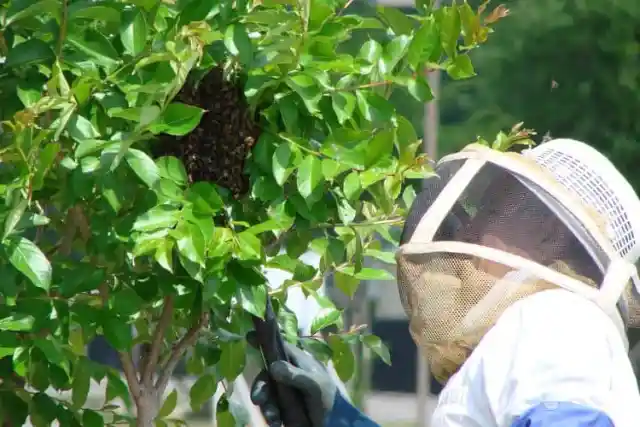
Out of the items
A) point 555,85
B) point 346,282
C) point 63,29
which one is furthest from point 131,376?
point 555,85

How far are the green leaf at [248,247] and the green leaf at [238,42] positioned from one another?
9.4 inches

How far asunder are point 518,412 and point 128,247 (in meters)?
0.57

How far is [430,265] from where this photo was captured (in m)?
1.42

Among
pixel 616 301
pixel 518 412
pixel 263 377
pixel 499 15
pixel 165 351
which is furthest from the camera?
pixel 165 351

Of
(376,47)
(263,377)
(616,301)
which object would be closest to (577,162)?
(616,301)

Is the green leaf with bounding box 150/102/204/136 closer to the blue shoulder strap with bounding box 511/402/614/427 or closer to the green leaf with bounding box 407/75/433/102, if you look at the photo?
the green leaf with bounding box 407/75/433/102

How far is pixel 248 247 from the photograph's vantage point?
1.35 meters

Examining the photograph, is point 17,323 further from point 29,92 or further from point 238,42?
point 238,42

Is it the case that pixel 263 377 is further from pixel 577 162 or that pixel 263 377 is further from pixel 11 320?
pixel 577 162

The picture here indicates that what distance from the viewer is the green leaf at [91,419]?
5.49 feet

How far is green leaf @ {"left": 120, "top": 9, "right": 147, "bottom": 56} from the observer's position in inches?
52.2

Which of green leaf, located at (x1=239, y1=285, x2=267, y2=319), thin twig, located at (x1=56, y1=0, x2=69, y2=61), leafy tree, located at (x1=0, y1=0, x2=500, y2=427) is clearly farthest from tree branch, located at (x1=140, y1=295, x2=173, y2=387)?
thin twig, located at (x1=56, y1=0, x2=69, y2=61)

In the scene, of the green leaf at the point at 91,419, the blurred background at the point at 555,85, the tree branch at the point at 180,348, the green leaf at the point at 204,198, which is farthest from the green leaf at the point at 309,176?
the blurred background at the point at 555,85

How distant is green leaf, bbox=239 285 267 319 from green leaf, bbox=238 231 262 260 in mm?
69
